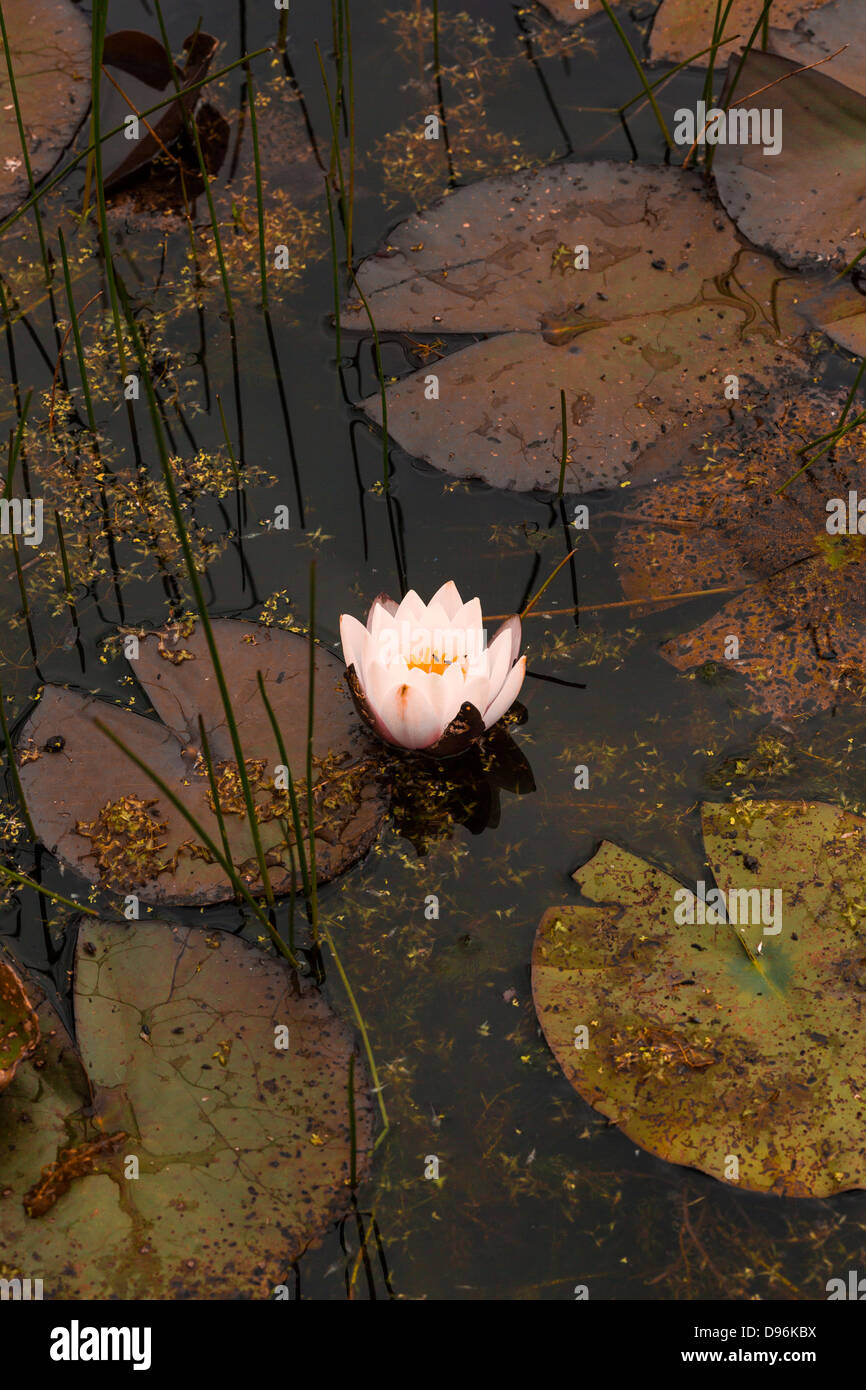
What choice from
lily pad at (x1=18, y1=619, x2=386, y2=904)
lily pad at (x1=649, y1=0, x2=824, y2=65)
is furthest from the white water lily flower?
lily pad at (x1=649, y1=0, x2=824, y2=65)

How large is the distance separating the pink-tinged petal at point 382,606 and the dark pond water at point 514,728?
0.30 metres

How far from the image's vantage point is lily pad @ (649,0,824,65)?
5512 millimetres

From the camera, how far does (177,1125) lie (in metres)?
3.22

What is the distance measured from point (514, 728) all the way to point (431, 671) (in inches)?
15.5

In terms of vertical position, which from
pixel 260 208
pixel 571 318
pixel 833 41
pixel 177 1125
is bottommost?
pixel 177 1125

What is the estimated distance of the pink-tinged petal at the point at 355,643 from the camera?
149 inches

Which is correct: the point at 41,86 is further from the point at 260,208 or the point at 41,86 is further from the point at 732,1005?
the point at 732,1005

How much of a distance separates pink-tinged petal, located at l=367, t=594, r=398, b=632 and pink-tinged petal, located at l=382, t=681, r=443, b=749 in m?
0.31

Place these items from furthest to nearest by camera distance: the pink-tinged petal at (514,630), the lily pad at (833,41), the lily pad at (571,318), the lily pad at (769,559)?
the lily pad at (833,41), the lily pad at (571,318), the lily pad at (769,559), the pink-tinged petal at (514,630)

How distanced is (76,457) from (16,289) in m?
0.99

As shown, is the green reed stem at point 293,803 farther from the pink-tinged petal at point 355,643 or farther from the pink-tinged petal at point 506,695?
the pink-tinged petal at point 506,695

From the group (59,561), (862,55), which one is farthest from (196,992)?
(862,55)

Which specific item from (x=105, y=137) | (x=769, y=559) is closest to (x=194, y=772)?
(x=769, y=559)

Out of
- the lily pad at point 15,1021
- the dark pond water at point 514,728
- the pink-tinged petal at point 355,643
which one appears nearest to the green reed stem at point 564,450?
the dark pond water at point 514,728
